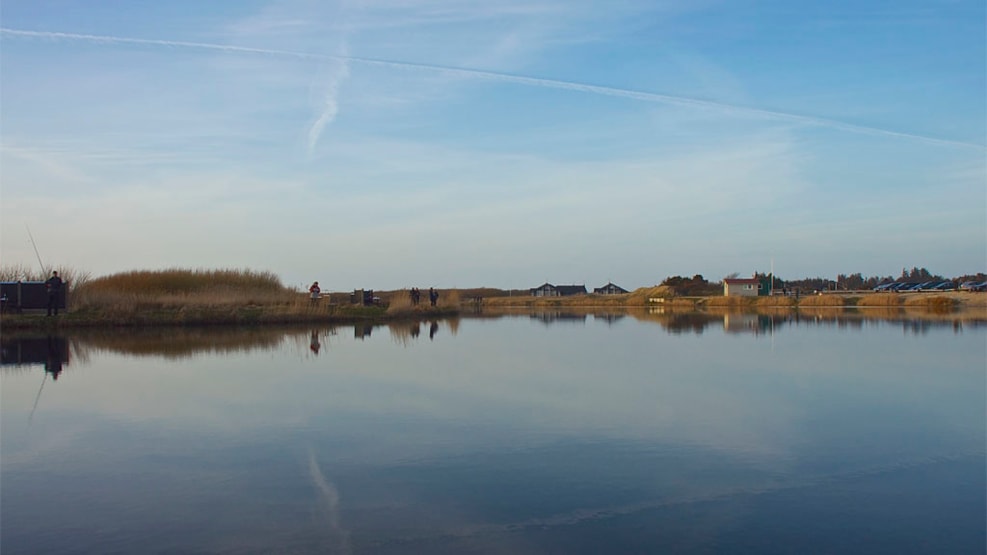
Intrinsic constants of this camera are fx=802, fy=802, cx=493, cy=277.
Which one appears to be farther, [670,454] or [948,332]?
[948,332]

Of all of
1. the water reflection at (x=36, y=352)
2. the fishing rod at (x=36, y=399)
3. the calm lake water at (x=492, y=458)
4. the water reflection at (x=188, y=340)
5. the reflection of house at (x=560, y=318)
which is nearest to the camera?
the calm lake water at (x=492, y=458)

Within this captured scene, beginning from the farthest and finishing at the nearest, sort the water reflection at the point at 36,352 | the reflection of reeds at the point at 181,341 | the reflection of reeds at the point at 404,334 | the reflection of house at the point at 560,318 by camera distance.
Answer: the reflection of house at the point at 560,318 < the reflection of reeds at the point at 404,334 < the reflection of reeds at the point at 181,341 < the water reflection at the point at 36,352

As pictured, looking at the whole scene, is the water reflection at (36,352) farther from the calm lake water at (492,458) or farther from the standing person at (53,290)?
the standing person at (53,290)

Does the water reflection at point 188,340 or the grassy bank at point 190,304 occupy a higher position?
the grassy bank at point 190,304

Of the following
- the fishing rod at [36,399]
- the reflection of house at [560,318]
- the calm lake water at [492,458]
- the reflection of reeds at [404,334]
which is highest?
the reflection of house at [560,318]

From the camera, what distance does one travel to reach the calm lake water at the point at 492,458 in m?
4.58

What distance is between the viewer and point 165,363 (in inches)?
521

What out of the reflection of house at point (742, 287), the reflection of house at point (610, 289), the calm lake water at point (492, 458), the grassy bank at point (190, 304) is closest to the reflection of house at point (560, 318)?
the grassy bank at point (190, 304)

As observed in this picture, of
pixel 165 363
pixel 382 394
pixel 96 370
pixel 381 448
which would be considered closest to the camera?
pixel 381 448

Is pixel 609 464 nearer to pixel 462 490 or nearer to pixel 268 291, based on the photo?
pixel 462 490

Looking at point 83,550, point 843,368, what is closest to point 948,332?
point 843,368

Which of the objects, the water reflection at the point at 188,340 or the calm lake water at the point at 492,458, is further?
the water reflection at the point at 188,340

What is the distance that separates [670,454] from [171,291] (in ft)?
88.1

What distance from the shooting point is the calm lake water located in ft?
15.0
